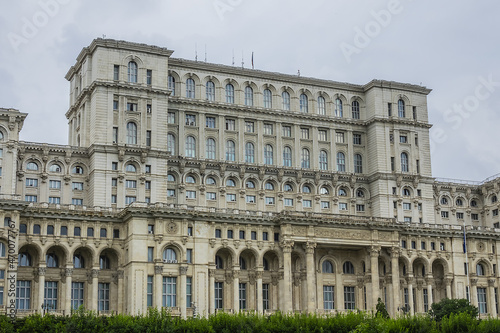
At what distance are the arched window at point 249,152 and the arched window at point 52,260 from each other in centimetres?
3914

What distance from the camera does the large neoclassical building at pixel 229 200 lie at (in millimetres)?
133250

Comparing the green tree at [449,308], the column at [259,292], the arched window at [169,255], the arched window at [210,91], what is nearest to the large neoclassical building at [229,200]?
the column at [259,292]

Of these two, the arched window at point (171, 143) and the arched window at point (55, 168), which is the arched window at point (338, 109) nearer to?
the arched window at point (171, 143)

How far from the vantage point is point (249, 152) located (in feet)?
514

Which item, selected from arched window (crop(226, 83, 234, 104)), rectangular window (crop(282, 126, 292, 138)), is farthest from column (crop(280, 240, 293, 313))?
arched window (crop(226, 83, 234, 104))

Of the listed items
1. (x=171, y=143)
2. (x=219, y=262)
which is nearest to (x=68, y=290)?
(x=219, y=262)

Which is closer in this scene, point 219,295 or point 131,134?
point 219,295

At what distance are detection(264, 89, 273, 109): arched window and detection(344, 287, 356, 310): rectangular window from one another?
3610 centimetres

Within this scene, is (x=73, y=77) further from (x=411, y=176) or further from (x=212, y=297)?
(x=411, y=176)

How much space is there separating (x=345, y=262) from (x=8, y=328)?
6943 centimetres

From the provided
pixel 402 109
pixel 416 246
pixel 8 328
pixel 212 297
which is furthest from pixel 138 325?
pixel 402 109

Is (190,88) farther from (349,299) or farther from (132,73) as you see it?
(349,299)

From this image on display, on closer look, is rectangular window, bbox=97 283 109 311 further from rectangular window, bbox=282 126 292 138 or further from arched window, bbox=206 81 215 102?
rectangular window, bbox=282 126 292 138

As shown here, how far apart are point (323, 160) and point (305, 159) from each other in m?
3.62
